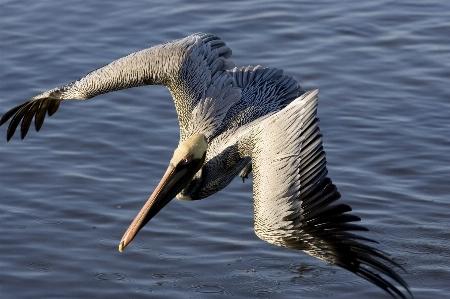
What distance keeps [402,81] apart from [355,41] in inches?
54.6

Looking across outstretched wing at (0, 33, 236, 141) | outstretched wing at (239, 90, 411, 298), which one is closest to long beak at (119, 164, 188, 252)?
outstretched wing at (0, 33, 236, 141)

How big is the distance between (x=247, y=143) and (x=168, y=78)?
1402mm

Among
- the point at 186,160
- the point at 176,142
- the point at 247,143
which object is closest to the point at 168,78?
the point at 186,160

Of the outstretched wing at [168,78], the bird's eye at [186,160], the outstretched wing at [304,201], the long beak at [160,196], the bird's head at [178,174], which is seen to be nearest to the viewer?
the outstretched wing at [304,201]

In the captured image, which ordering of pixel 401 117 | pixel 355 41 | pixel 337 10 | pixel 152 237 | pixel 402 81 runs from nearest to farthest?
pixel 152 237, pixel 401 117, pixel 402 81, pixel 355 41, pixel 337 10

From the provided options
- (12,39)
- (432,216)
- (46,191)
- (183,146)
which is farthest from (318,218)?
(12,39)

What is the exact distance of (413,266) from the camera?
9.62 m

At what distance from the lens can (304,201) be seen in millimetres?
7418

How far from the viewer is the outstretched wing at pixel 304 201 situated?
7.29 metres

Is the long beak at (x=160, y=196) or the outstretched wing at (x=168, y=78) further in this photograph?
the outstretched wing at (x=168, y=78)

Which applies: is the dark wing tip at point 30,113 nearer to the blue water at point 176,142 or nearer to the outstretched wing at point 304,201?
the blue water at point 176,142

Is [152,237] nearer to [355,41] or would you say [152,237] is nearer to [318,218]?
[318,218]

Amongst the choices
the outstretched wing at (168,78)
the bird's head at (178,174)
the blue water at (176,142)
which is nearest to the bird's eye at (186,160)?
the bird's head at (178,174)

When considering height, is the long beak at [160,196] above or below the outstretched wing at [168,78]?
below
